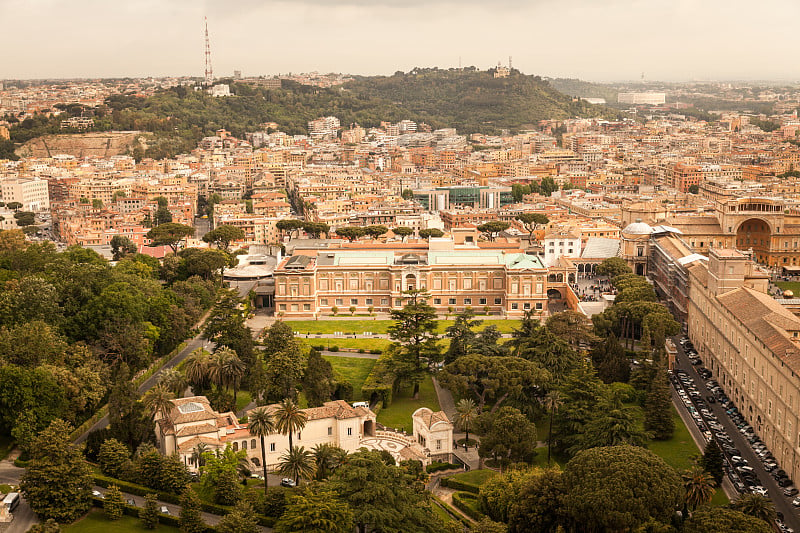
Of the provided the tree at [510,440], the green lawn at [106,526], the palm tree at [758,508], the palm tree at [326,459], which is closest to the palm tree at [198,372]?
the palm tree at [326,459]

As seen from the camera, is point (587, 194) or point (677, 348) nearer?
point (677, 348)

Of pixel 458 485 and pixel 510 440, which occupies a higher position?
pixel 510 440

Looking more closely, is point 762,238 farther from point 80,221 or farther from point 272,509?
point 80,221

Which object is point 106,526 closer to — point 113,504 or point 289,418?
point 113,504

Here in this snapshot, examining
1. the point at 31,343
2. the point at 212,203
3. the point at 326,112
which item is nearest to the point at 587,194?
the point at 212,203

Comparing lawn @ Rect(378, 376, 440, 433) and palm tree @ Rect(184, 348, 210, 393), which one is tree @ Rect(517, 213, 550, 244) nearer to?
lawn @ Rect(378, 376, 440, 433)

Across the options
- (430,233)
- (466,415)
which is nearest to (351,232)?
(430,233)

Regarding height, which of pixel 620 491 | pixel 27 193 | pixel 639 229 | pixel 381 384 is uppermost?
pixel 639 229
